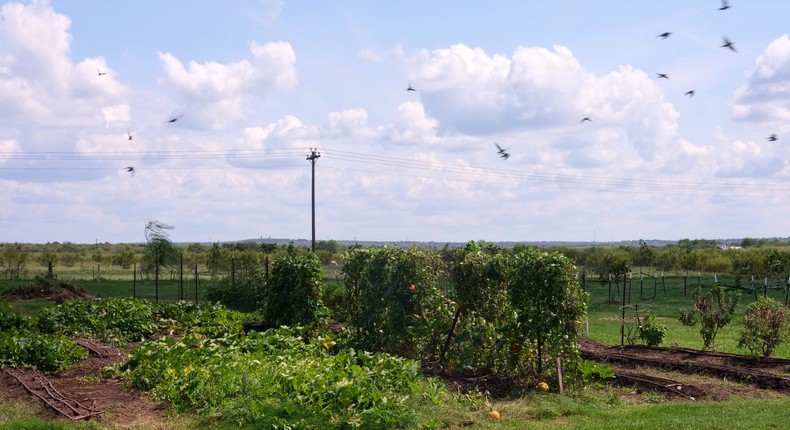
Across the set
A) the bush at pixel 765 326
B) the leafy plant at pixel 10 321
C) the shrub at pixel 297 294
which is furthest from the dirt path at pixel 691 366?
the leafy plant at pixel 10 321

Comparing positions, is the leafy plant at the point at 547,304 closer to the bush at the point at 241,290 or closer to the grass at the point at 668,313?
the grass at the point at 668,313

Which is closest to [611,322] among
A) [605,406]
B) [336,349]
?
[336,349]

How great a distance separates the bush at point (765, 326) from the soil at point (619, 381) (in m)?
0.39

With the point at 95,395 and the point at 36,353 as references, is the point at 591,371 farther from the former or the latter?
the point at 36,353

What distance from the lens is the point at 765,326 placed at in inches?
603

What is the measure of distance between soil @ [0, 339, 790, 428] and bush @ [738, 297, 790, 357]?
388 millimetres

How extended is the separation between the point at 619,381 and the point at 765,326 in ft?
13.7

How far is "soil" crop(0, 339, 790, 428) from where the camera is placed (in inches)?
428

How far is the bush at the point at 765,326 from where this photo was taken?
15.2m

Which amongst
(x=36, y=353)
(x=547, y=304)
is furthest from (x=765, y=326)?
(x=36, y=353)

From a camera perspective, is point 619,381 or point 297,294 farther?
point 297,294

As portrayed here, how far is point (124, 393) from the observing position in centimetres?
1182

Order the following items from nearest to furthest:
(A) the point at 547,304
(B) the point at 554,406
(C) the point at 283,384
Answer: (C) the point at 283,384
(B) the point at 554,406
(A) the point at 547,304

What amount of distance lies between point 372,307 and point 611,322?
15.0 metres
